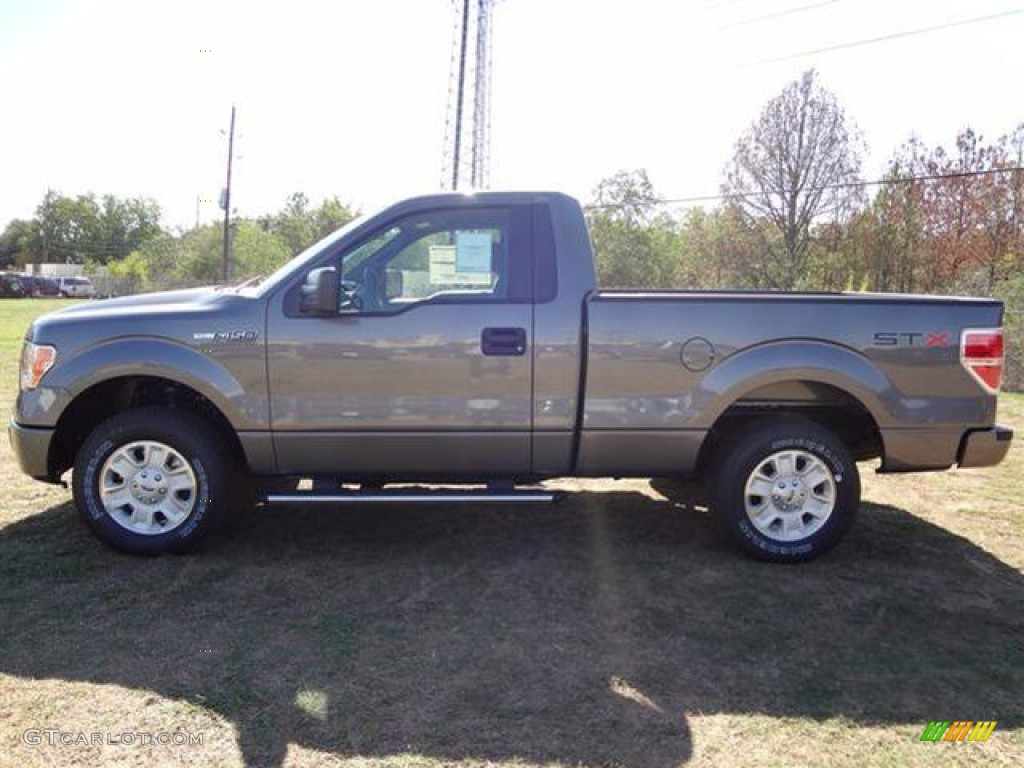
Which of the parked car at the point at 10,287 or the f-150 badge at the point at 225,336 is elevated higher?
the parked car at the point at 10,287

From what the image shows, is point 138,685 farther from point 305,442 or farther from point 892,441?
point 892,441

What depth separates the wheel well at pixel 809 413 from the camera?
4520mm

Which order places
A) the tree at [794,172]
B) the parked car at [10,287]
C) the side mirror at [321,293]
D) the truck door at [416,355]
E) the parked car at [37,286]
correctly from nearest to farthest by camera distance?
the side mirror at [321,293]
the truck door at [416,355]
the tree at [794,172]
the parked car at [10,287]
the parked car at [37,286]

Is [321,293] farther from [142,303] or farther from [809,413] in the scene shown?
[809,413]

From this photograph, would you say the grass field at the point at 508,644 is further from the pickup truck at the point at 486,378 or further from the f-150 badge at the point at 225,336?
the f-150 badge at the point at 225,336

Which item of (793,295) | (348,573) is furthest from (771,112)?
(348,573)

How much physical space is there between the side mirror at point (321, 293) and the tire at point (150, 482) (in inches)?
38.4

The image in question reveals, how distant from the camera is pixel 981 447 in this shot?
14.5ft

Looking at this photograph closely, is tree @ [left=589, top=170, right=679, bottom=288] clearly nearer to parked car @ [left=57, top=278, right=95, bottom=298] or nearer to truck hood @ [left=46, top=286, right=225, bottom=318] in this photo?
truck hood @ [left=46, top=286, right=225, bottom=318]

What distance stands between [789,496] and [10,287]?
6127cm

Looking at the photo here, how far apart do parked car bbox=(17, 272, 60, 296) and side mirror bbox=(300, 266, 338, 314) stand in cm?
6030

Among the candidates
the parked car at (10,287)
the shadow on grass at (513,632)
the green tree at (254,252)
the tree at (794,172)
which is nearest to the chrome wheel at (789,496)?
Result: the shadow on grass at (513,632)

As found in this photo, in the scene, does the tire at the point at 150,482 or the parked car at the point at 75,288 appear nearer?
the tire at the point at 150,482

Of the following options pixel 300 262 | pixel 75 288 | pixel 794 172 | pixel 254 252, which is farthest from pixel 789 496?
pixel 75 288
